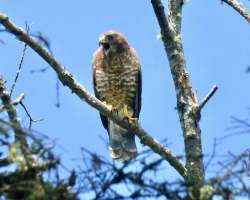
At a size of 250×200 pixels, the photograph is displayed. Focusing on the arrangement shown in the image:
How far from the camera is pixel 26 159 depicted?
13.4 ft

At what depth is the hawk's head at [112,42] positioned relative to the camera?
417 inches

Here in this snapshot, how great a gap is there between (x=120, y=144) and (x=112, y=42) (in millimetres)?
1564

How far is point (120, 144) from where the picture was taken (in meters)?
9.80

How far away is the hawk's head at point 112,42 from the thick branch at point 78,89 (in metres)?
2.70

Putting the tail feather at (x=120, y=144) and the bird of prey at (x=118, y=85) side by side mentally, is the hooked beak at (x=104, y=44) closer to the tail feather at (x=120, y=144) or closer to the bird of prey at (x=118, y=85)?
the bird of prey at (x=118, y=85)

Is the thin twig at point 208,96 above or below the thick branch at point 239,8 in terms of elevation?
below

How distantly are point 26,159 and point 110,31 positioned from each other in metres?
6.99

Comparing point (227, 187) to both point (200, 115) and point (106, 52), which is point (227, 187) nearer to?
point (200, 115)

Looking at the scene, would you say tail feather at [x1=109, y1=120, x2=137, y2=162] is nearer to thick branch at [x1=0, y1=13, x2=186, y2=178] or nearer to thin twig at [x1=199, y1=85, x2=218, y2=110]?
thick branch at [x1=0, y1=13, x2=186, y2=178]

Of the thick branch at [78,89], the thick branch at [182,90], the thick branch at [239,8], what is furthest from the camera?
the thick branch at [239,8]

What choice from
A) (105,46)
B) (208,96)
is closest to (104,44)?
(105,46)

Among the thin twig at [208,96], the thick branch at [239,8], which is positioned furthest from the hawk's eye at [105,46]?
the thin twig at [208,96]

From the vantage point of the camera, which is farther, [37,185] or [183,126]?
[183,126]

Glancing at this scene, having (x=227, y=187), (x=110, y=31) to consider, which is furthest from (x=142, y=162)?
(x=110, y=31)
